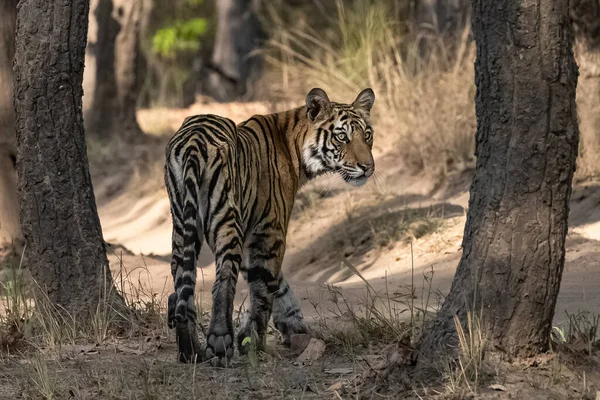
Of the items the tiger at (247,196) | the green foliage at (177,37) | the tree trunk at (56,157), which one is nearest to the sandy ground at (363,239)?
the tree trunk at (56,157)

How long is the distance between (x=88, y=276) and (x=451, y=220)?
4334 mm

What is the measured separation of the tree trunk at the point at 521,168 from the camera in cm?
464

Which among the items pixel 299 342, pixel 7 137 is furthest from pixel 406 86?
pixel 299 342

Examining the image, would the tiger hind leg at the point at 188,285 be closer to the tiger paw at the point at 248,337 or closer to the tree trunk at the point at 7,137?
the tiger paw at the point at 248,337

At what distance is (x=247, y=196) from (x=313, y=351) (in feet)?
3.24

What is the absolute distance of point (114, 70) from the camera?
15945 millimetres

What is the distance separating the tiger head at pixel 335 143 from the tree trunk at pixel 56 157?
4.84 feet

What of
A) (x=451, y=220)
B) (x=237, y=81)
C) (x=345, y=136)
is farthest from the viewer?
(x=237, y=81)

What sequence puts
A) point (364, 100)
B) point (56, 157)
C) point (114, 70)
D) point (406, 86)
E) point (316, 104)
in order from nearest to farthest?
point (56, 157) → point (316, 104) → point (364, 100) → point (406, 86) → point (114, 70)

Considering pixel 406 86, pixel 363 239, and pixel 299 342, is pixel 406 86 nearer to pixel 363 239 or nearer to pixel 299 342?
pixel 363 239

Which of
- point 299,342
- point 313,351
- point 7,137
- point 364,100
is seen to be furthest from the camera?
point 7,137

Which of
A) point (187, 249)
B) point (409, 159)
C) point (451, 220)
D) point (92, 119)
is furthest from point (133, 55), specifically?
point (187, 249)

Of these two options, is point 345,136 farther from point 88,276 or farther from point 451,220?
point 451,220

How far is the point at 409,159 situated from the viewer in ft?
39.3
